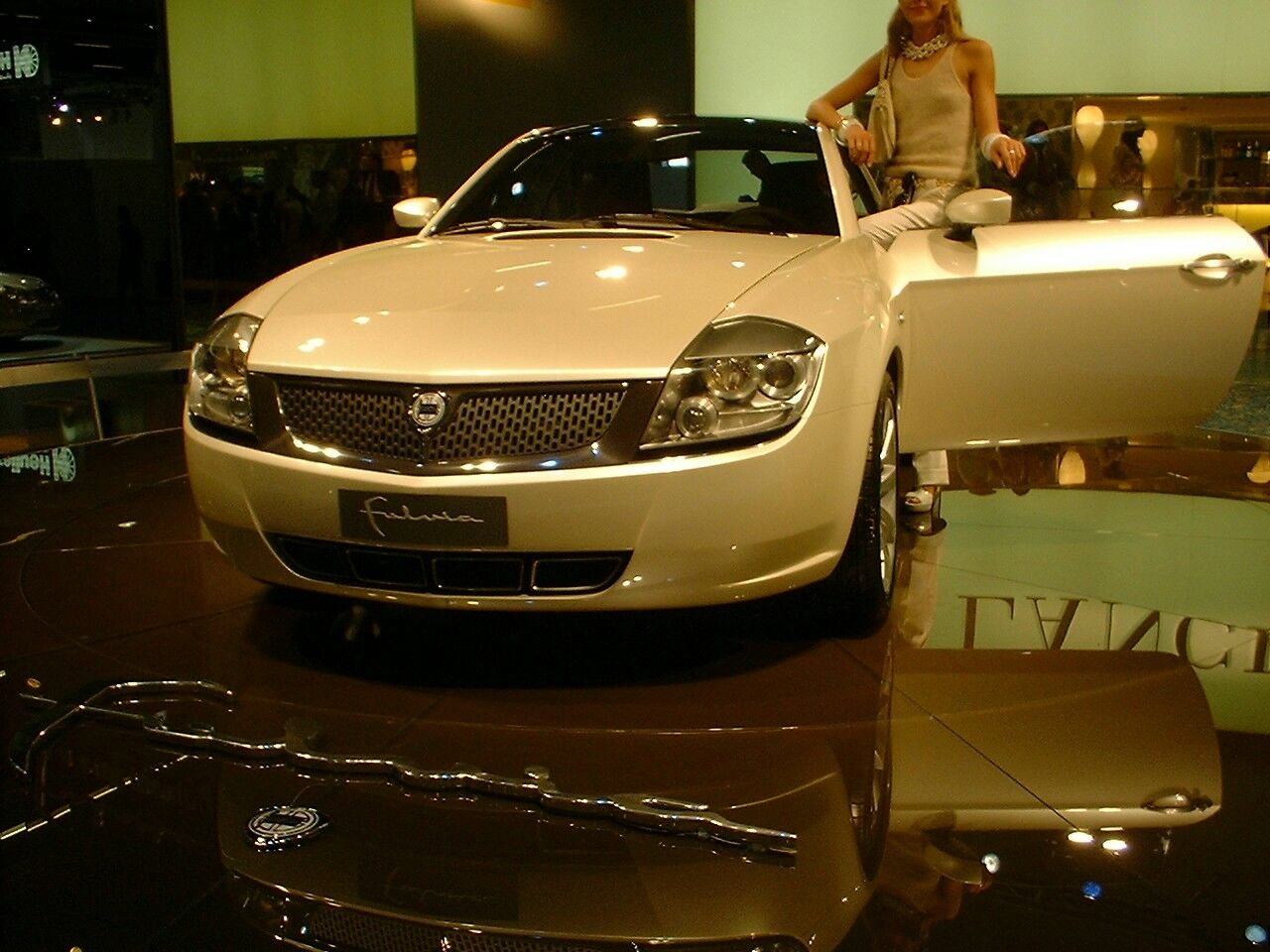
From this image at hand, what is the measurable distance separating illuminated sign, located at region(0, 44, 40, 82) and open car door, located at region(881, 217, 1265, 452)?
6.25 metres

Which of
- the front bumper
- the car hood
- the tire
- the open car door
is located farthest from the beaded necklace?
the front bumper

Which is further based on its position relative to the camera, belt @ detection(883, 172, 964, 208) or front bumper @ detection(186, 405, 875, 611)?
belt @ detection(883, 172, 964, 208)

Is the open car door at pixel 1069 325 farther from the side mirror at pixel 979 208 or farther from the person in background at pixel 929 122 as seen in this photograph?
the person in background at pixel 929 122

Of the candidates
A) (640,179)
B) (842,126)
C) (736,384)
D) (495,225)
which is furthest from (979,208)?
(495,225)

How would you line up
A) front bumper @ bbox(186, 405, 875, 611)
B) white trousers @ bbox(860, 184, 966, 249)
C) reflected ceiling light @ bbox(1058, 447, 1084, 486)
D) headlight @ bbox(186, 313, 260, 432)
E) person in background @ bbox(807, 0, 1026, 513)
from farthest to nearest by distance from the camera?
1. reflected ceiling light @ bbox(1058, 447, 1084, 486)
2. person in background @ bbox(807, 0, 1026, 513)
3. white trousers @ bbox(860, 184, 966, 249)
4. headlight @ bbox(186, 313, 260, 432)
5. front bumper @ bbox(186, 405, 875, 611)

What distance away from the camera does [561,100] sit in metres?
8.09

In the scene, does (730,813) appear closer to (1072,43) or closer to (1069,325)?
(1069,325)

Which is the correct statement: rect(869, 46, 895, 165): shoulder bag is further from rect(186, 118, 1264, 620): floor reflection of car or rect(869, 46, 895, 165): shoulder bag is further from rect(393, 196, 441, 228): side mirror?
rect(393, 196, 441, 228): side mirror

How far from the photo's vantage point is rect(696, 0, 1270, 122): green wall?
784 cm

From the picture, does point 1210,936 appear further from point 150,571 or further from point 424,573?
point 150,571

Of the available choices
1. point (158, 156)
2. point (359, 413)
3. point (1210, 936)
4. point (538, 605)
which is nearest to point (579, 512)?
point (538, 605)

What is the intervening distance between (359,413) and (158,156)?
21.4 ft

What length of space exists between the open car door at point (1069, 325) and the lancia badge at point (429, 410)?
4.81ft

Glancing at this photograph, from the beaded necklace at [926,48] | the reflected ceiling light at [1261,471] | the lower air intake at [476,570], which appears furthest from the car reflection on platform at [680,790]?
the reflected ceiling light at [1261,471]
